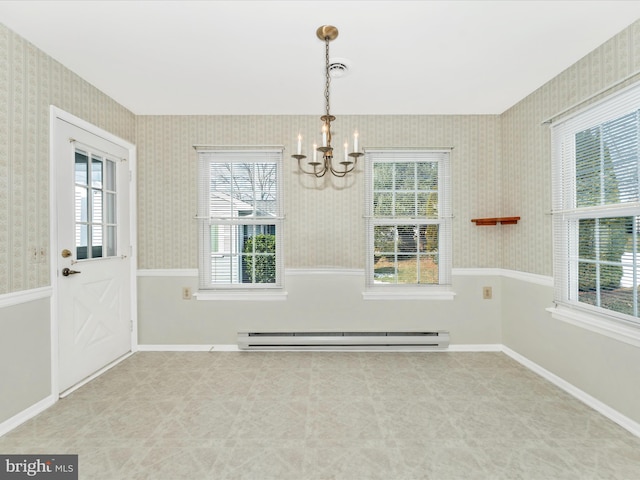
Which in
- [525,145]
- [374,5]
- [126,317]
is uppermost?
[374,5]

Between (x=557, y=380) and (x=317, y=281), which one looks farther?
(x=317, y=281)

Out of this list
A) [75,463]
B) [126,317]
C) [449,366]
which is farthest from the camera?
[126,317]

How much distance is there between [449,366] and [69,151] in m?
3.65

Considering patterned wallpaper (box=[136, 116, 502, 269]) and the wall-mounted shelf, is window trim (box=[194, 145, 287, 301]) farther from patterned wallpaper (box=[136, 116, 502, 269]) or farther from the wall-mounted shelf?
the wall-mounted shelf

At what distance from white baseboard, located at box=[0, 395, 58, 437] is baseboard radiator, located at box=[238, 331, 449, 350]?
4.79 ft

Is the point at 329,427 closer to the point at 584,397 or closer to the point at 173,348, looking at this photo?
the point at 584,397

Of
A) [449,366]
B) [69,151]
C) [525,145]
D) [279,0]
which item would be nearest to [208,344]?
[69,151]

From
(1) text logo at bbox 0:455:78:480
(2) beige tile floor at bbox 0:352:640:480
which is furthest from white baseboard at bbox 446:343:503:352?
(1) text logo at bbox 0:455:78:480

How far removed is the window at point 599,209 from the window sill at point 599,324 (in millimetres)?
33

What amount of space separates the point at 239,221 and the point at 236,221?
0.10 feet

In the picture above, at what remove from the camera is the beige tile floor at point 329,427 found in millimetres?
1621

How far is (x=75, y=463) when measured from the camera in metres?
1.66

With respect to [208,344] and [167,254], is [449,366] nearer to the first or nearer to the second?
[208,344]

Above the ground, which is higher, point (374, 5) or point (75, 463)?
point (374, 5)
